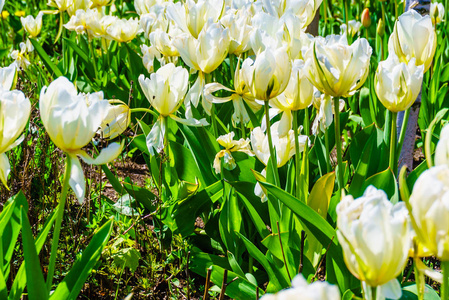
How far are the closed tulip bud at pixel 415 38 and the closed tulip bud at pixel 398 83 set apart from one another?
14cm

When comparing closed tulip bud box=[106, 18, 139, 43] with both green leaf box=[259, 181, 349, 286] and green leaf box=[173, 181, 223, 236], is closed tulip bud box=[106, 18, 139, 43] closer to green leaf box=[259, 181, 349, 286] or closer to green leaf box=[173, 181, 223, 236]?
green leaf box=[173, 181, 223, 236]

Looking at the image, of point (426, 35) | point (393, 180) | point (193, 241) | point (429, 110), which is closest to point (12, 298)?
point (193, 241)

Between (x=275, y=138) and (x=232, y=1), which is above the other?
(x=232, y=1)

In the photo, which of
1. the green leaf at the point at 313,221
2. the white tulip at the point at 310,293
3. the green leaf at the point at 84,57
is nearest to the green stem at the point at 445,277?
the white tulip at the point at 310,293

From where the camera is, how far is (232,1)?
7.97 feet

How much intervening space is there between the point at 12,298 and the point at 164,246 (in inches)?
27.1

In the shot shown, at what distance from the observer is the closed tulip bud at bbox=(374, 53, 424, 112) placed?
4.36ft

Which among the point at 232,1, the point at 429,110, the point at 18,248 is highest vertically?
the point at 232,1

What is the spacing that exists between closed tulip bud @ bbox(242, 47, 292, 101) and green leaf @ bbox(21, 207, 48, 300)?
614 mm

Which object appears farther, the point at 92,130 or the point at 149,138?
the point at 149,138

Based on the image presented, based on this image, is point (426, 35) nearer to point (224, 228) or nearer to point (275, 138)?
point (275, 138)

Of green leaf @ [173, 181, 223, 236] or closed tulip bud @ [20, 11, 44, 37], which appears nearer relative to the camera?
green leaf @ [173, 181, 223, 236]

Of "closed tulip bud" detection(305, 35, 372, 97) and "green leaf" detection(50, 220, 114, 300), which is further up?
"closed tulip bud" detection(305, 35, 372, 97)

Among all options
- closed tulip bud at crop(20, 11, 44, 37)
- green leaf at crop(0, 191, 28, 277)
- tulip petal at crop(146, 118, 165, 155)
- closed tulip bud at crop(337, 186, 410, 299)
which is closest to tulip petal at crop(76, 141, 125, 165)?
green leaf at crop(0, 191, 28, 277)
